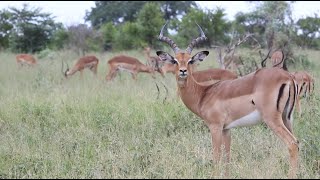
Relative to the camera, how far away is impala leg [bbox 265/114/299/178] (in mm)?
4342

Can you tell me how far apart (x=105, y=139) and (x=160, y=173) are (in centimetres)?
173

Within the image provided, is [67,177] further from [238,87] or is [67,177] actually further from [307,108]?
[307,108]

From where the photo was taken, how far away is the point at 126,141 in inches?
220

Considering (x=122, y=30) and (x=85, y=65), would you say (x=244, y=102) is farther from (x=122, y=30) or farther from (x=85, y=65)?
(x=122, y=30)

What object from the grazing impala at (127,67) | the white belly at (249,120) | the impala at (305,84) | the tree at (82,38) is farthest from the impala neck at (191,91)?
the tree at (82,38)

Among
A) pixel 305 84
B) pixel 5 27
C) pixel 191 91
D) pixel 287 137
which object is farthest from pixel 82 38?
pixel 287 137

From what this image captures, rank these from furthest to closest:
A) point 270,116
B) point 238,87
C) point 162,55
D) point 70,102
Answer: point 70,102 < point 162,55 < point 238,87 < point 270,116

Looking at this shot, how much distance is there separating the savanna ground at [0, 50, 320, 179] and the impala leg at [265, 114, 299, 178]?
0.36ft

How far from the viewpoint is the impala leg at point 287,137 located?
4342 millimetres

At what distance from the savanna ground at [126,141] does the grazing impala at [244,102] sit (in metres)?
0.26

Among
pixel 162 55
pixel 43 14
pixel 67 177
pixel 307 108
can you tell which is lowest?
pixel 67 177

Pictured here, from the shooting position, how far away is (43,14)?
26.7 m

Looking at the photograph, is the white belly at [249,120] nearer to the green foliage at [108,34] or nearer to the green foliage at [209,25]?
the green foliage at [209,25]

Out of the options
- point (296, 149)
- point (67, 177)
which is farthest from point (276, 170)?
point (67, 177)
